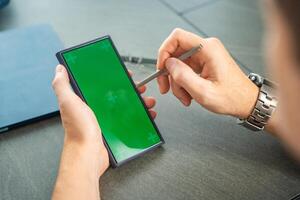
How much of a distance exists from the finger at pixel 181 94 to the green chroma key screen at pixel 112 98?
0.08 m

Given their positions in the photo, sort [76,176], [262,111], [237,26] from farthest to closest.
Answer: [237,26], [262,111], [76,176]

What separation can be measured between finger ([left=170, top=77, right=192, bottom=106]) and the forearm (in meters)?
0.21

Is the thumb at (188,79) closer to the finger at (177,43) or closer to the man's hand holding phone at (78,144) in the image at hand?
the finger at (177,43)

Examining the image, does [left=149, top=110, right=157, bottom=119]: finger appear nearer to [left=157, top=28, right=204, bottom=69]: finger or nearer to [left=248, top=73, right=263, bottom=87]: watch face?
[left=157, top=28, right=204, bottom=69]: finger

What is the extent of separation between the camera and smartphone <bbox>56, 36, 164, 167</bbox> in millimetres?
636

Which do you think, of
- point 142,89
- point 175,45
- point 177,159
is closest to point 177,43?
point 175,45

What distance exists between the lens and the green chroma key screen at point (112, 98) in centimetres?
64

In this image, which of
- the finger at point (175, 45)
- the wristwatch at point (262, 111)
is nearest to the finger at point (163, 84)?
the finger at point (175, 45)

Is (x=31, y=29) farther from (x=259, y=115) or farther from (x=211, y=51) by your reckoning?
(x=259, y=115)

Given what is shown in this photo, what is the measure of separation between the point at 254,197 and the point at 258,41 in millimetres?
426

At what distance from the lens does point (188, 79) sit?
2.17 ft

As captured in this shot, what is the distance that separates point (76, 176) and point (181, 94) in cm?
25

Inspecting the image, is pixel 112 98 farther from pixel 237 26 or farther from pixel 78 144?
pixel 237 26

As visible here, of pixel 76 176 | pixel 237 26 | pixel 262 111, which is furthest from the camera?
pixel 237 26
